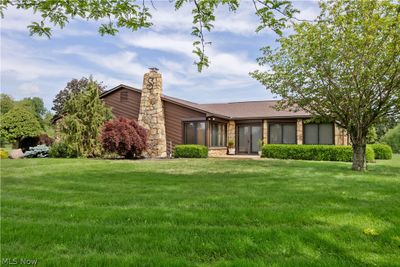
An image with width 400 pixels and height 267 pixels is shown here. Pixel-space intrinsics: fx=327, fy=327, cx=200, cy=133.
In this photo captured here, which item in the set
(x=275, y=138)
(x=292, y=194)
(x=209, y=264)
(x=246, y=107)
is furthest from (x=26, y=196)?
(x=246, y=107)

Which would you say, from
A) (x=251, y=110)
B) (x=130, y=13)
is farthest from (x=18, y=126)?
(x=130, y=13)

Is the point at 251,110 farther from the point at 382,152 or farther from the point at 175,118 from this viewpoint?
the point at 382,152

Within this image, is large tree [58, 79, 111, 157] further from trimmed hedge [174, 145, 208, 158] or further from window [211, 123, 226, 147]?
window [211, 123, 226, 147]

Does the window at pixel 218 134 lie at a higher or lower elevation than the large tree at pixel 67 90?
lower

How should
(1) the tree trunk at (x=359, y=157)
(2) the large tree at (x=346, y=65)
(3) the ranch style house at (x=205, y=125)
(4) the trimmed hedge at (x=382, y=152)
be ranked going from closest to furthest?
(2) the large tree at (x=346, y=65) < (1) the tree trunk at (x=359, y=157) < (4) the trimmed hedge at (x=382, y=152) < (3) the ranch style house at (x=205, y=125)

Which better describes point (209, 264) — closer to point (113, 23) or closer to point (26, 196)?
Result: point (113, 23)

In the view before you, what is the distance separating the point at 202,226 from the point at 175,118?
1752cm

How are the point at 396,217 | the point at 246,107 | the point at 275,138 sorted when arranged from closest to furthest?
the point at 396,217, the point at 275,138, the point at 246,107

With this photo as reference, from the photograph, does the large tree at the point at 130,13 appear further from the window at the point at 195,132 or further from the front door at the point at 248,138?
the front door at the point at 248,138

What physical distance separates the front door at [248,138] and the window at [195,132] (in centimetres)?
353

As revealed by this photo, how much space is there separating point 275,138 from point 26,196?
17915 millimetres

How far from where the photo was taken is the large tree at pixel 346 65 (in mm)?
9805

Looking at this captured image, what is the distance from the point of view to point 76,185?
7.30 meters

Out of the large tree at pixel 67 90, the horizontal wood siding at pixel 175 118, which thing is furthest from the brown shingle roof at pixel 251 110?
the large tree at pixel 67 90
